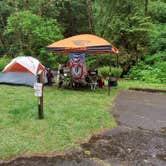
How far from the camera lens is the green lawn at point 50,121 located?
4.34 m

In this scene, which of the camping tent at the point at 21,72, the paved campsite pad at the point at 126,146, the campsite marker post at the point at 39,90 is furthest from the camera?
the camping tent at the point at 21,72

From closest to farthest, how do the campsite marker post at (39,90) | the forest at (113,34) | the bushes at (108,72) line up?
the campsite marker post at (39,90)
the bushes at (108,72)
the forest at (113,34)

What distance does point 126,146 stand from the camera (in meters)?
4.53

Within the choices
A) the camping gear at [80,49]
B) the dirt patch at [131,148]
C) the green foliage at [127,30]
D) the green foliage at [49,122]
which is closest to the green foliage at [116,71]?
the green foliage at [127,30]

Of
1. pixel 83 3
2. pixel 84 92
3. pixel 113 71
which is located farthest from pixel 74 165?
pixel 83 3

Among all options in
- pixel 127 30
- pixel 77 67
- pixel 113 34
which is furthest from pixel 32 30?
pixel 77 67

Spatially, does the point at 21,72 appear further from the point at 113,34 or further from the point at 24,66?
the point at 113,34

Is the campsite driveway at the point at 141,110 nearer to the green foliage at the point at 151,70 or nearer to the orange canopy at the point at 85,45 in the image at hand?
the orange canopy at the point at 85,45

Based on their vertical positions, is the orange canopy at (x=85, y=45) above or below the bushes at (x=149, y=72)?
above

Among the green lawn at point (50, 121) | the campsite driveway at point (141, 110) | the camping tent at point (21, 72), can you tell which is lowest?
the campsite driveway at point (141, 110)

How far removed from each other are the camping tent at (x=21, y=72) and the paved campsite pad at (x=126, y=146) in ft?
13.8

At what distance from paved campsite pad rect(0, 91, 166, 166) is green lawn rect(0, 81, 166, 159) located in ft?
Result: 0.79

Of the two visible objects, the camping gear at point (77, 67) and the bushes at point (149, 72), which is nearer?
the camping gear at point (77, 67)

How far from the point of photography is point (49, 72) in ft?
34.9
